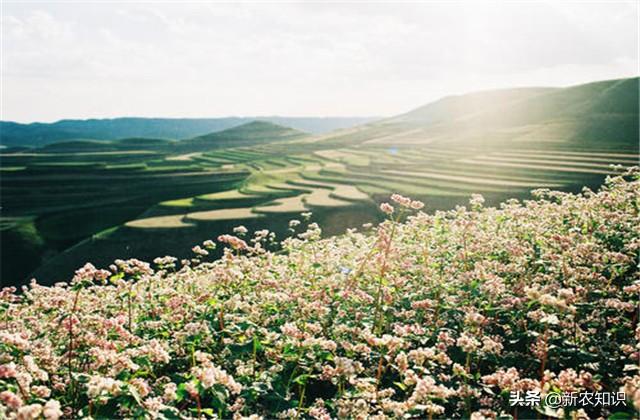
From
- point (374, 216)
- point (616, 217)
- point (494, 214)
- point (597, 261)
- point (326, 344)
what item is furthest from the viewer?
point (374, 216)

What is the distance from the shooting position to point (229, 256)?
685 centimetres

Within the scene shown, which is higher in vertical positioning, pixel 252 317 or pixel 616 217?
pixel 616 217

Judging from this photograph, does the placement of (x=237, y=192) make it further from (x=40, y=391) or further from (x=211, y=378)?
(x=211, y=378)

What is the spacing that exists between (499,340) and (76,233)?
46.9 meters

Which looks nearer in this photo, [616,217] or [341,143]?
[616,217]

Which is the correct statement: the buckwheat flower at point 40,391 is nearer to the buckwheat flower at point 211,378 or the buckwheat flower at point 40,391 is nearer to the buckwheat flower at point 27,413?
the buckwheat flower at point 27,413

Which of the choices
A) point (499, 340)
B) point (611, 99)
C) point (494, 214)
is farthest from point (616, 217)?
point (611, 99)

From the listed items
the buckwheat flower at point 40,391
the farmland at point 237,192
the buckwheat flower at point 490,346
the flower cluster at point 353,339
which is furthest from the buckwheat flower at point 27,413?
the farmland at point 237,192

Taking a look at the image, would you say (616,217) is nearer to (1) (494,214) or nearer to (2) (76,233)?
(1) (494,214)

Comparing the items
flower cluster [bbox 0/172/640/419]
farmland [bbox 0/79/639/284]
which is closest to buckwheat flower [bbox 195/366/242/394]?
flower cluster [bbox 0/172/640/419]

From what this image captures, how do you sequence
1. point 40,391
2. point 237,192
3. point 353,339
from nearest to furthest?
1. point 40,391
2. point 353,339
3. point 237,192

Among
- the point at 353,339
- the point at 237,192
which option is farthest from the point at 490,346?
the point at 237,192

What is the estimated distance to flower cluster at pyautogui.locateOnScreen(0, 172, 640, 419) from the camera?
3.92 m

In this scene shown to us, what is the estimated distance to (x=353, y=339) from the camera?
17.7 ft
